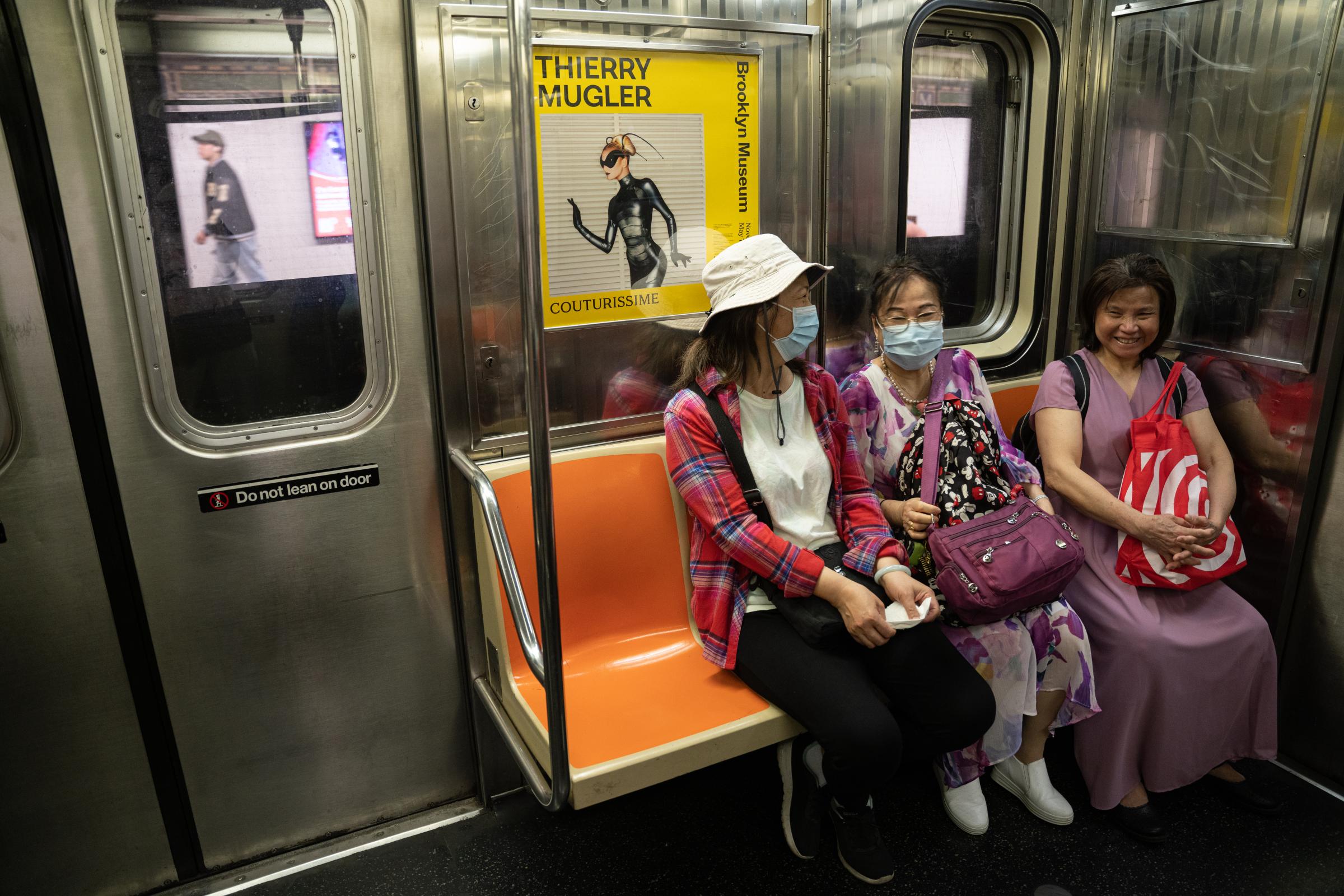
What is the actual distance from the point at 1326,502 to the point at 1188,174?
1211mm

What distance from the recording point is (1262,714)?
2.97m

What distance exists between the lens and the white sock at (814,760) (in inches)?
109

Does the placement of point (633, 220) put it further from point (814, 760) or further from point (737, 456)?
point (814, 760)

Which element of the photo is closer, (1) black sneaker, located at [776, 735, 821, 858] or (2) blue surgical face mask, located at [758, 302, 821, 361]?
(2) blue surgical face mask, located at [758, 302, 821, 361]

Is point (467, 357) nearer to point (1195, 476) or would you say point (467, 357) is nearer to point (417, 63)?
point (417, 63)

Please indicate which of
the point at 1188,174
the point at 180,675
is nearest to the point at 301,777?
the point at 180,675

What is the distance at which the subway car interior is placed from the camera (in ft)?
7.60

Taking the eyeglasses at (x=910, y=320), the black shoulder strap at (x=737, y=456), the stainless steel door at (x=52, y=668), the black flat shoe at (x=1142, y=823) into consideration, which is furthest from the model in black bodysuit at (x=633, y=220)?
the black flat shoe at (x=1142, y=823)

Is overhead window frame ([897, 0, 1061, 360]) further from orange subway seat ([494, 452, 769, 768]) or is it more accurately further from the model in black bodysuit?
orange subway seat ([494, 452, 769, 768])

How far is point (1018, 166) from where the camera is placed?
145 inches

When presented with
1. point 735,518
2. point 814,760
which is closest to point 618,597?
point 735,518

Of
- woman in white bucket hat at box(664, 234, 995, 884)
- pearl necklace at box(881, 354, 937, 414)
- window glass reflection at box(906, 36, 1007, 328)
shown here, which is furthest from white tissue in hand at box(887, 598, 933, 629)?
window glass reflection at box(906, 36, 1007, 328)

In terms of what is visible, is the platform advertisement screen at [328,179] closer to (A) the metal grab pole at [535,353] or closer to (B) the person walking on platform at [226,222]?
(B) the person walking on platform at [226,222]

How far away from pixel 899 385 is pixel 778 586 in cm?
83
